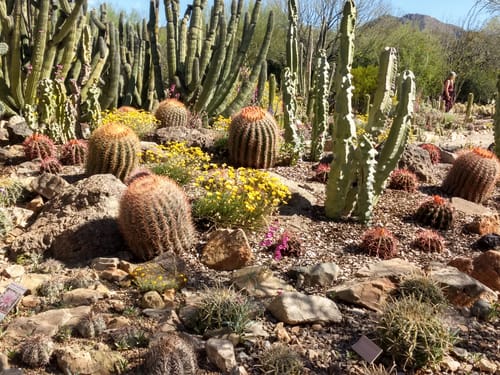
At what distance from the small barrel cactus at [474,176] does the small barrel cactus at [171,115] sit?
4.68m

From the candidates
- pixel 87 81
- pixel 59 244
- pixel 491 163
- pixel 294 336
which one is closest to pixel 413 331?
pixel 294 336

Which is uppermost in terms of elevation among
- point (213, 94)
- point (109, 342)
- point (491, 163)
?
point (213, 94)

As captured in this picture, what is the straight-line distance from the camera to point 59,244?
175 inches

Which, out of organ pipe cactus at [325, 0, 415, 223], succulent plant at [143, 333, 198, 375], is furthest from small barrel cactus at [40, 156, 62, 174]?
succulent plant at [143, 333, 198, 375]

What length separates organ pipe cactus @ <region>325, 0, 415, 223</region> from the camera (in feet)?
16.7

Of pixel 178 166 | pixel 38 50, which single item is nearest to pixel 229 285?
pixel 178 166

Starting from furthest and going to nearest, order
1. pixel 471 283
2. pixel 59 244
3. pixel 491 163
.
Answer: pixel 491 163, pixel 59 244, pixel 471 283

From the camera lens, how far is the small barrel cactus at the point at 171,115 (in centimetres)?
883

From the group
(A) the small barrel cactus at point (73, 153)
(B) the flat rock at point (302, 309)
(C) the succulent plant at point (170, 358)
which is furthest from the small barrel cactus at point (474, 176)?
(A) the small barrel cactus at point (73, 153)

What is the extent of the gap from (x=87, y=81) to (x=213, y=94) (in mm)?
2650

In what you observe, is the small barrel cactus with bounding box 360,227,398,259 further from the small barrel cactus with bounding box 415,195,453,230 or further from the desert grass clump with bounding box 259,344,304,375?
the desert grass clump with bounding box 259,344,304,375

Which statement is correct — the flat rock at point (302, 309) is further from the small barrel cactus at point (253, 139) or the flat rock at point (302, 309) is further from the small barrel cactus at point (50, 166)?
the small barrel cactus at point (50, 166)

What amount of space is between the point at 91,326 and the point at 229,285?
3.77 feet

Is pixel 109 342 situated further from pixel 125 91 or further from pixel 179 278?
pixel 125 91
